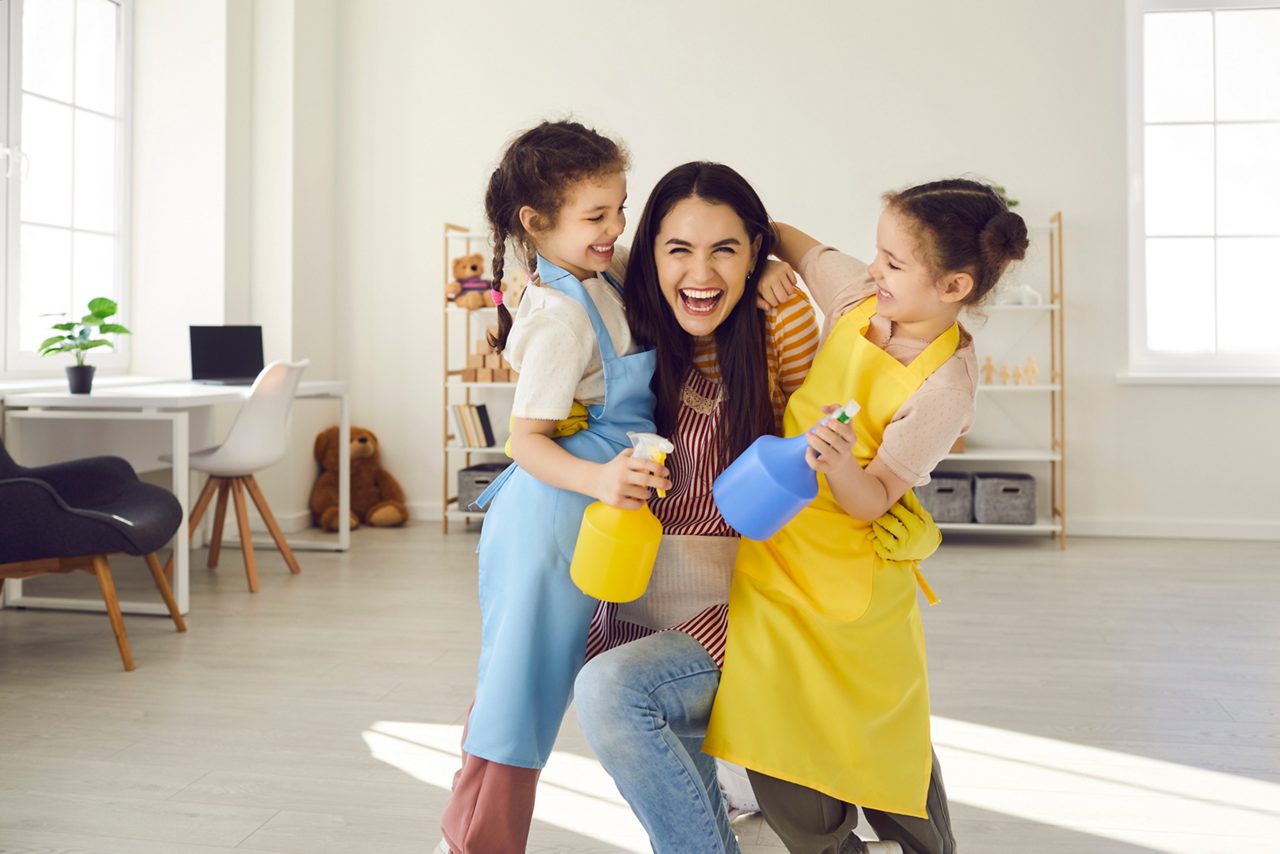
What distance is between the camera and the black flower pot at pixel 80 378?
3.52 meters

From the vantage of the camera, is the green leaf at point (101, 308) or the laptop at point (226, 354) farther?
the laptop at point (226, 354)

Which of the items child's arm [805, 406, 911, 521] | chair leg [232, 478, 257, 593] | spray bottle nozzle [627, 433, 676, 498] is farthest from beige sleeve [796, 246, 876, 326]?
→ chair leg [232, 478, 257, 593]

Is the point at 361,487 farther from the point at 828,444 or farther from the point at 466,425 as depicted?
the point at 828,444

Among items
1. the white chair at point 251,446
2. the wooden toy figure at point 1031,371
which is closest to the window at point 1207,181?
the wooden toy figure at point 1031,371

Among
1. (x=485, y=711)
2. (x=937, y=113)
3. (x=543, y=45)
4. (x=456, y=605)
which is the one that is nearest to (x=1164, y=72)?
(x=937, y=113)

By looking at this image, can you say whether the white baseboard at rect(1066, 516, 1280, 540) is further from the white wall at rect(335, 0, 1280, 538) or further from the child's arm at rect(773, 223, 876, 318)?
the child's arm at rect(773, 223, 876, 318)

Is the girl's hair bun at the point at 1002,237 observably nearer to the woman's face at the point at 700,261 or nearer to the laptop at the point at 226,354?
the woman's face at the point at 700,261

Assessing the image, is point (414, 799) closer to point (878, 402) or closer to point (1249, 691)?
point (878, 402)

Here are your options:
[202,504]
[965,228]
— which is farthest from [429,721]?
[202,504]

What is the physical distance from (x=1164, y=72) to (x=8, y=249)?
4.55 metres

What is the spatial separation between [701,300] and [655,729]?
51cm

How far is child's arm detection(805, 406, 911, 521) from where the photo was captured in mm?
1168

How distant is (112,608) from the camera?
294 centimetres

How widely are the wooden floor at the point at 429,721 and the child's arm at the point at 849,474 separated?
2.68 feet
